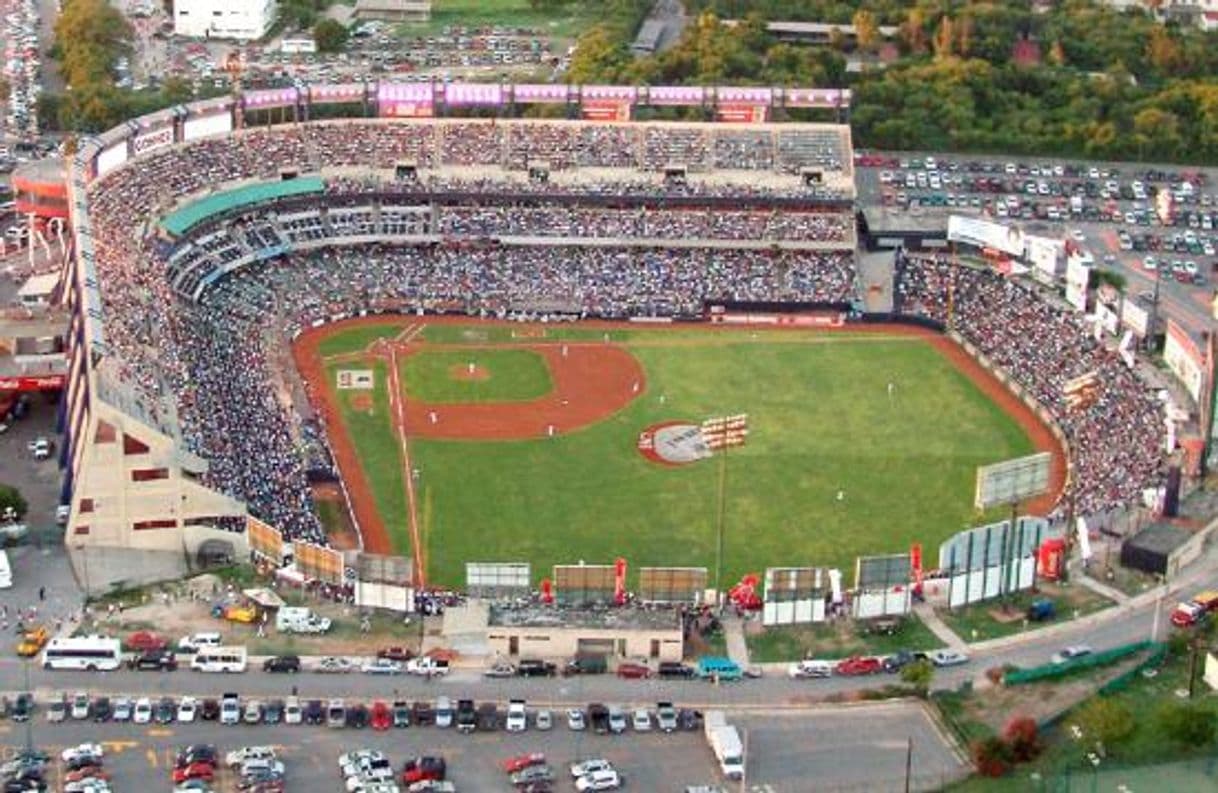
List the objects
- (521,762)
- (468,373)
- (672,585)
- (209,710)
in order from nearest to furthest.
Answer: (521,762) < (209,710) < (672,585) < (468,373)

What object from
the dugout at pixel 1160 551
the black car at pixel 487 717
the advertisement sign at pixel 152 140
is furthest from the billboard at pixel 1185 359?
the advertisement sign at pixel 152 140

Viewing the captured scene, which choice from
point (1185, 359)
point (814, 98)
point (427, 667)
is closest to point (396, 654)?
point (427, 667)

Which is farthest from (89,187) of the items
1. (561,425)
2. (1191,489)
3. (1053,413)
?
(1191,489)

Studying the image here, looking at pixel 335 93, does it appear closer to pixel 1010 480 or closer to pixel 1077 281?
pixel 1077 281

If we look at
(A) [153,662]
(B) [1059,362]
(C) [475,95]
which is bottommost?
(A) [153,662]

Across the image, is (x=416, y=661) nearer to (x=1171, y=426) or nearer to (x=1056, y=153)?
(x=1171, y=426)

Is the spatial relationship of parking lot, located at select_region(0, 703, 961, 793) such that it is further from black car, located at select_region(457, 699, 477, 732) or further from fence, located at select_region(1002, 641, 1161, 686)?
fence, located at select_region(1002, 641, 1161, 686)

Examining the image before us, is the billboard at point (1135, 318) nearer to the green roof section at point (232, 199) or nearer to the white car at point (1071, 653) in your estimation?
the white car at point (1071, 653)
